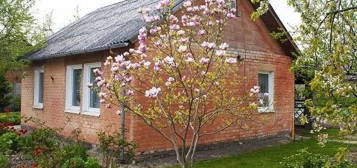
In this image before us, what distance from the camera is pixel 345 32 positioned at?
5.42 metres

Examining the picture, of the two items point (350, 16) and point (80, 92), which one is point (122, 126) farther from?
point (350, 16)

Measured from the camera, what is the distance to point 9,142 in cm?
1116

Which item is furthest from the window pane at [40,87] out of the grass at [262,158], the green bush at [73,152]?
the grass at [262,158]

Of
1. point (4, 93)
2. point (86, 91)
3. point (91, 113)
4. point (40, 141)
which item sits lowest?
point (40, 141)

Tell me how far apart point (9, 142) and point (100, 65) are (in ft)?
→ 10.7

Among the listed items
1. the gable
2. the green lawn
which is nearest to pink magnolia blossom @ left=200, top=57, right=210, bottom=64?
the green lawn

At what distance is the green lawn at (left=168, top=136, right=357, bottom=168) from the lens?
9867 millimetres

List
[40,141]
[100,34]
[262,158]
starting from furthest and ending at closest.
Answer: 1. [100,34]
2. [262,158]
3. [40,141]

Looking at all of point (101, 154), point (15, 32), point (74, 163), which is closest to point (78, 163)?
point (74, 163)

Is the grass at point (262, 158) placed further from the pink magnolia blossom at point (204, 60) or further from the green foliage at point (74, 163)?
the pink magnolia blossom at point (204, 60)

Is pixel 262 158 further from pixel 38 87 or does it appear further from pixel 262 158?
pixel 38 87

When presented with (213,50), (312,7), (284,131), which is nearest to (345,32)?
(213,50)

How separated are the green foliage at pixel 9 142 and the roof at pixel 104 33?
8.95 feet

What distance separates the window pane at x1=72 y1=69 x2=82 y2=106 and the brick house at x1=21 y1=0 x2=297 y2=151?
0.03m
